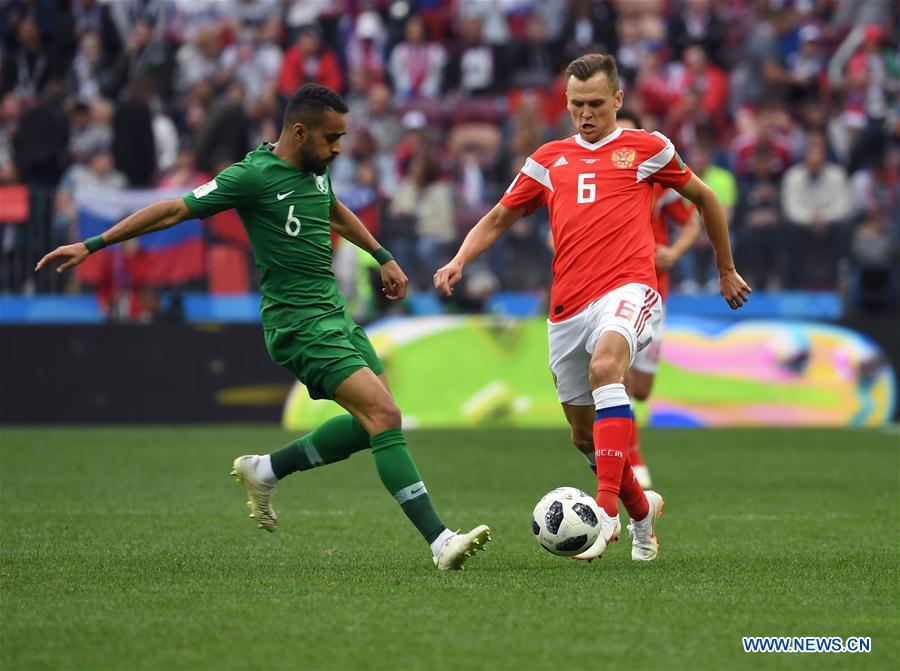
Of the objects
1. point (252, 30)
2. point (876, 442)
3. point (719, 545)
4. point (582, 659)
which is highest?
point (252, 30)

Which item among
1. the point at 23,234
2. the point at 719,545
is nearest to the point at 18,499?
the point at 719,545

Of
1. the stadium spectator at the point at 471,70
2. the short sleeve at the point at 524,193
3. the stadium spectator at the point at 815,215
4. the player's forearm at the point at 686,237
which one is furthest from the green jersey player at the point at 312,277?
the stadium spectator at the point at 471,70

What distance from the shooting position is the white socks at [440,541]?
7137 mm

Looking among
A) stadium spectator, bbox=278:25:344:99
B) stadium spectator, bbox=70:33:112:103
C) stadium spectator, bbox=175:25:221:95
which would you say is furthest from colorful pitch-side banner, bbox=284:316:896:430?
stadium spectator, bbox=70:33:112:103

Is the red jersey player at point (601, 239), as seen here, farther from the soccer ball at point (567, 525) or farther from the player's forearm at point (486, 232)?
the soccer ball at point (567, 525)

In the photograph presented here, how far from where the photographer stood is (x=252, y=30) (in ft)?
75.2

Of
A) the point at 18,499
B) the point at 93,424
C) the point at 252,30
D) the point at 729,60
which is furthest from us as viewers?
the point at 252,30

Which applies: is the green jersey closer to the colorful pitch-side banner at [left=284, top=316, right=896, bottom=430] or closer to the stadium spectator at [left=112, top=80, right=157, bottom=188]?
the colorful pitch-side banner at [left=284, top=316, right=896, bottom=430]

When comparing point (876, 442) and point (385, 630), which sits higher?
point (385, 630)

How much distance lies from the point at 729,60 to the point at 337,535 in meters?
14.4

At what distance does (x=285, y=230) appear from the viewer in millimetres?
7477

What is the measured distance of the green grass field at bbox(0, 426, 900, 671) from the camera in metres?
5.24

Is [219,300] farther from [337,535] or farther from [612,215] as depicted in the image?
[612,215]

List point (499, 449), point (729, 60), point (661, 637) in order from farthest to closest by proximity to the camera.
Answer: point (729, 60) → point (499, 449) → point (661, 637)
